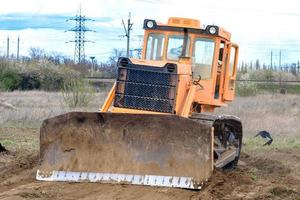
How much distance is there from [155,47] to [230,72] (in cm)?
179

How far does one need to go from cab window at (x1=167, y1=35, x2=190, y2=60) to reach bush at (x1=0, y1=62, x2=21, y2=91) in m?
41.1

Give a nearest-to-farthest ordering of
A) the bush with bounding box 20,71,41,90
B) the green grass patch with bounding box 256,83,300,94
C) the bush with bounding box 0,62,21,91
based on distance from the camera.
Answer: the bush with bounding box 0,62,21,91
the bush with bounding box 20,71,41,90
the green grass patch with bounding box 256,83,300,94

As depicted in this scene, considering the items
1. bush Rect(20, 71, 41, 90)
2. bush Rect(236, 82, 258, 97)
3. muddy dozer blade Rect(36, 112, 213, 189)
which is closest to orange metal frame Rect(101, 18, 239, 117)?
muddy dozer blade Rect(36, 112, 213, 189)

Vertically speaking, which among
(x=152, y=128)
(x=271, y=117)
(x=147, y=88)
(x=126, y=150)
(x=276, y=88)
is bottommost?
(x=276, y=88)

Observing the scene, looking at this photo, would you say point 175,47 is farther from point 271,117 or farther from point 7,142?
point 271,117

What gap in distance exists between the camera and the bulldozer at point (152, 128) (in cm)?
1041

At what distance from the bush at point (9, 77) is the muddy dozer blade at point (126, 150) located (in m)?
42.6

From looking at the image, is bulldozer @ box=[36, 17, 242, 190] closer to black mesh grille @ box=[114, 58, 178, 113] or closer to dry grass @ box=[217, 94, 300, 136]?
black mesh grille @ box=[114, 58, 178, 113]

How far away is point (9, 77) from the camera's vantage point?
54.2 meters

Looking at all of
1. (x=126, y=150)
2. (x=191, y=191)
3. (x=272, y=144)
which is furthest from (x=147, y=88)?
(x=272, y=144)

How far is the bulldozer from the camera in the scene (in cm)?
1041

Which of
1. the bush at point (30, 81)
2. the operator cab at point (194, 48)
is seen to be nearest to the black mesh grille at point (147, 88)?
the operator cab at point (194, 48)

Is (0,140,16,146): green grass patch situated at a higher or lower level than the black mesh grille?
lower

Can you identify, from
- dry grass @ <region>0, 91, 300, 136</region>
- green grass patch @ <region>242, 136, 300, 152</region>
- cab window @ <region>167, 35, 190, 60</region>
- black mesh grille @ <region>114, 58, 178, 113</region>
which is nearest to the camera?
black mesh grille @ <region>114, 58, 178, 113</region>
